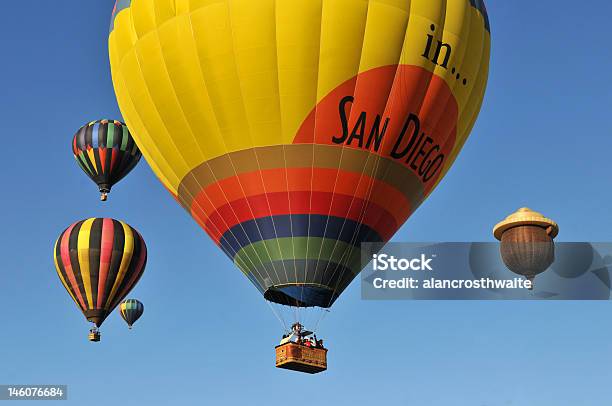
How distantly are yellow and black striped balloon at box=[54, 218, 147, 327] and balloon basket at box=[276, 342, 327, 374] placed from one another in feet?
47.8

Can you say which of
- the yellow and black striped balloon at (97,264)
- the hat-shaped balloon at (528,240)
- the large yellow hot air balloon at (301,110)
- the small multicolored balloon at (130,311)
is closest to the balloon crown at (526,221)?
the hat-shaped balloon at (528,240)

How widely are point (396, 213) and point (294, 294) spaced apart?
122 inches

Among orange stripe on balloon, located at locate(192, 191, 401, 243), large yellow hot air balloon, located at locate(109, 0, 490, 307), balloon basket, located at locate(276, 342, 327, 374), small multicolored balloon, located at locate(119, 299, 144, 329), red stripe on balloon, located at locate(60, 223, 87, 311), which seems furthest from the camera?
small multicolored balloon, located at locate(119, 299, 144, 329)

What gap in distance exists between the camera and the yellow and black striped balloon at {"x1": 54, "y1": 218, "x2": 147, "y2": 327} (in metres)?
36.4

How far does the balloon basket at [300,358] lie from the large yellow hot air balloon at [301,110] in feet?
4.12

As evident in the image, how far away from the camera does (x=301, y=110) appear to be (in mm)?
23000

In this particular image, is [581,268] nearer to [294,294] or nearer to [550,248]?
[550,248]

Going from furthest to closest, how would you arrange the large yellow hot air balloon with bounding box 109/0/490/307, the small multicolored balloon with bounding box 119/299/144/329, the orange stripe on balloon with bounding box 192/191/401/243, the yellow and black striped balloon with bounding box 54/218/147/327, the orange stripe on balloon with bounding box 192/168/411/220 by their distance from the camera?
the small multicolored balloon with bounding box 119/299/144/329 < the yellow and black striped balloon with bounding box 54/218/147/327 < the orange stripe on balloon with bounding box 192/191/401/243 < the orange stripe on balloon with bounding box 192/168/411/220 < the large yellow hot air balloon with bounding box 109/0/490/307

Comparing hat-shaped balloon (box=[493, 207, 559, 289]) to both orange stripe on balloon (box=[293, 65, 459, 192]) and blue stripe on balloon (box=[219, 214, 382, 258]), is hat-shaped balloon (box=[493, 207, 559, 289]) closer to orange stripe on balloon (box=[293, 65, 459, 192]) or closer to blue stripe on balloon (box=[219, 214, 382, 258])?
orange stripe on balloon (box=[293, 65, 459, 192])

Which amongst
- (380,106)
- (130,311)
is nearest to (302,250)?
(380,106)

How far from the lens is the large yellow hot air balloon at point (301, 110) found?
22.8 m

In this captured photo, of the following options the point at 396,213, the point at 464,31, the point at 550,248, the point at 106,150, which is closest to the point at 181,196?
the point at 396,213

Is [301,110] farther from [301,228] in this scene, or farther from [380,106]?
[301,228]

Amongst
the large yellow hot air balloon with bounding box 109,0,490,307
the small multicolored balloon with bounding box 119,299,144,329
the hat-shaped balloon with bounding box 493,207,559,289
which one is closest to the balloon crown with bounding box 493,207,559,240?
the hat-shaped balloon with bounding box 493,207,559,289
